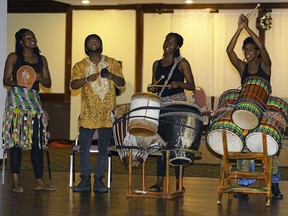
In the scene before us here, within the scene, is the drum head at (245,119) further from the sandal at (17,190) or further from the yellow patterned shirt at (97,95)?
the sandal at (17,190)

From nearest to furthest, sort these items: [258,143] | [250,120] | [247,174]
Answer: [250,120], [258,143], [247,174]

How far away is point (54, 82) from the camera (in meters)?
15.6

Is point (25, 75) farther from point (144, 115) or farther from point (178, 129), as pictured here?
point (178, 129)

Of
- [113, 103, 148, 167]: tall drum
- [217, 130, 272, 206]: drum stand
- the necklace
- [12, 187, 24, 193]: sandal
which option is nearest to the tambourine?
[113, 103, 148, 167]: tall drum

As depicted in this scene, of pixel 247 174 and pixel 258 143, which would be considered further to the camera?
pixel 247 174

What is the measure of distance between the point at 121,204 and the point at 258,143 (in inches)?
49.6

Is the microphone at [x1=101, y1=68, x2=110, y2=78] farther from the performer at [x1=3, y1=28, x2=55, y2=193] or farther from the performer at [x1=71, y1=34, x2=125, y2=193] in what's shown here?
the performer at [x1=3, y1=28, x2=55, y2=193]

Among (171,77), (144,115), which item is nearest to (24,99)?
(144,115)

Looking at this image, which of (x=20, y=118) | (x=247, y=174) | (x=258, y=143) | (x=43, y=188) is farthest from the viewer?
(x=43, y=188)

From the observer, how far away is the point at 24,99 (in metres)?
7.29

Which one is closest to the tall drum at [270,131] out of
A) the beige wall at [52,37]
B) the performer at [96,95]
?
the performer at [96,95]

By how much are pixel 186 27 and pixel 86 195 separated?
801 centimetres

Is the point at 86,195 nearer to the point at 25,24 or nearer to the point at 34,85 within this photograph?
the point at 34,85

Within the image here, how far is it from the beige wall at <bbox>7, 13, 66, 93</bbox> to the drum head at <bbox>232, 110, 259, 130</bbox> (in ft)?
29.9
